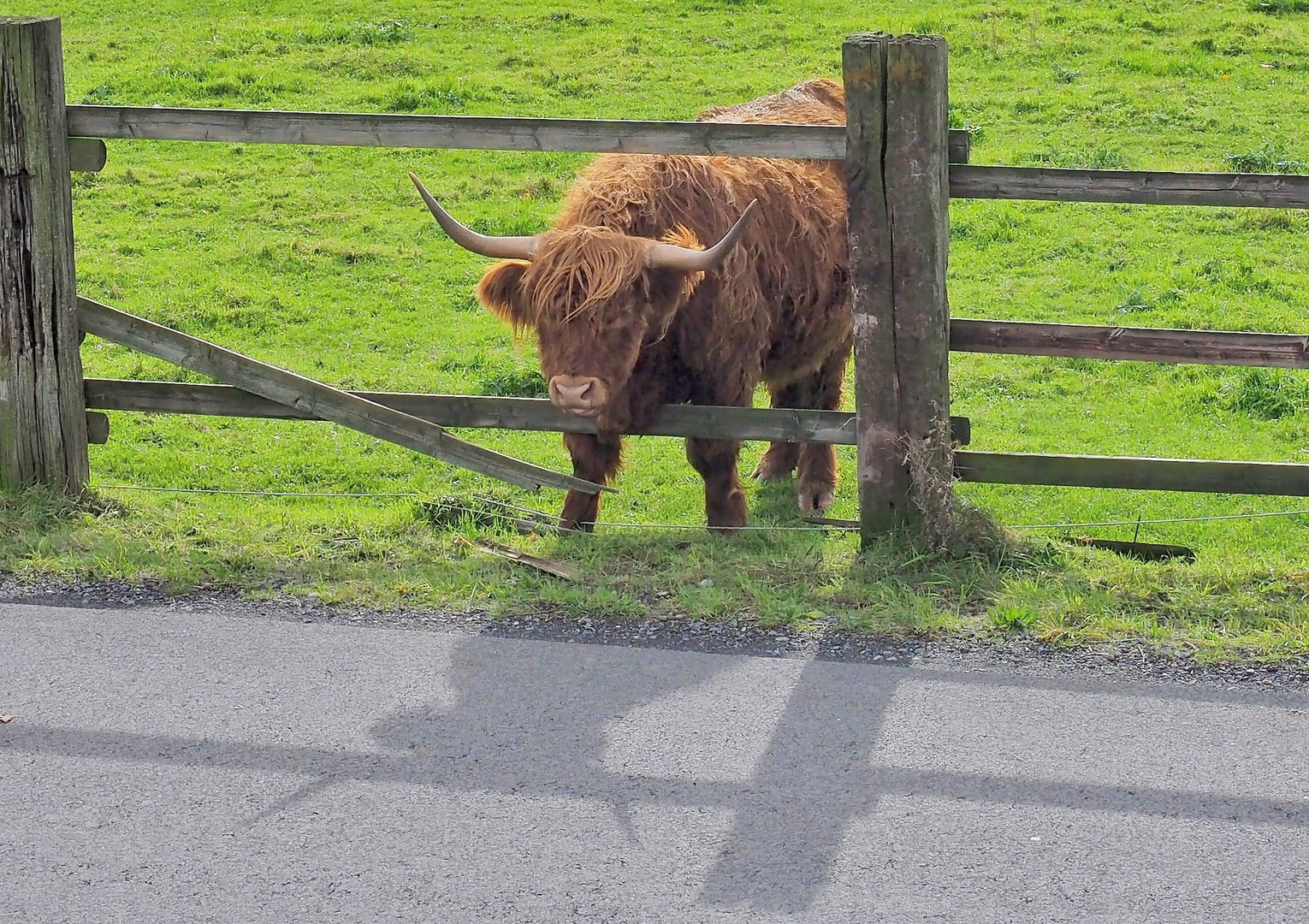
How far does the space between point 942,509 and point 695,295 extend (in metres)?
1.70

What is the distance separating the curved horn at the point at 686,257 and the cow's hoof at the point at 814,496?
82.5 inches

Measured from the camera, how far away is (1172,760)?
4441mm

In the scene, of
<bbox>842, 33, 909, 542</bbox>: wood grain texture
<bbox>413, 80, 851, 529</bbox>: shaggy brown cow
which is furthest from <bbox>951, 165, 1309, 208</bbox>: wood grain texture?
<bbox>413, 80, 851, 529</bbox>: shaggy brown cow

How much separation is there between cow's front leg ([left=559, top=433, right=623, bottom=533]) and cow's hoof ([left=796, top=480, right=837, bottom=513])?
1491 mm

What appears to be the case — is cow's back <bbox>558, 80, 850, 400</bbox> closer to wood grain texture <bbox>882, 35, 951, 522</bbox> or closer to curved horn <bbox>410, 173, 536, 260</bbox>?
curved horn <bbox>410, 173, 536, 260</bbox>

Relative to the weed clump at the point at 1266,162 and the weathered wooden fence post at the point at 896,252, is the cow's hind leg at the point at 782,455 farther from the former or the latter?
the weed clump at the point at 1266,162

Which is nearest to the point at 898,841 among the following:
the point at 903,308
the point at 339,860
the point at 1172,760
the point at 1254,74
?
the point at 1172,760

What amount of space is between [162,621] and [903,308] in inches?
110

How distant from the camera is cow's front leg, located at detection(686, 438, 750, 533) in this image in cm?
727

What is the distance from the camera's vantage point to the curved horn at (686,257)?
6316 mm

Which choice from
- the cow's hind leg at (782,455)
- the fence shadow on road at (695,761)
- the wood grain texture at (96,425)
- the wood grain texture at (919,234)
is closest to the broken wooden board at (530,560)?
the fence shadow on road at (695,761)

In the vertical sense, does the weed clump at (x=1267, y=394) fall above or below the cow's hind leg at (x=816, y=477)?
above

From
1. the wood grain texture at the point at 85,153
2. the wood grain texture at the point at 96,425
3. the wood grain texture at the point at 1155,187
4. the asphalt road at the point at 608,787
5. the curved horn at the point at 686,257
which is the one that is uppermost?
the wood grain texture at the point at 85,153

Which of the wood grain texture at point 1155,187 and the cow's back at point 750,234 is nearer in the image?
the wood grain texture at point 1155,187
